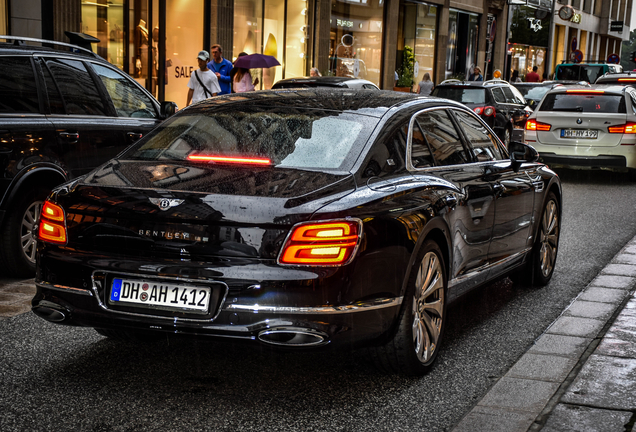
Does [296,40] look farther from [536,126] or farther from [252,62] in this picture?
[536,126]

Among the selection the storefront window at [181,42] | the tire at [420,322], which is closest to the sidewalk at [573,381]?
the tire at [420,322]

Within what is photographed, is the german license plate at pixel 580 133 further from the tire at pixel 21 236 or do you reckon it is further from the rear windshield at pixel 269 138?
the rear windshield at pixel 269 138

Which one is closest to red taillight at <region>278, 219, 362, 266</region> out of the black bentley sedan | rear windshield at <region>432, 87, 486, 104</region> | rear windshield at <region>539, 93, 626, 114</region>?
the black bentley sedan

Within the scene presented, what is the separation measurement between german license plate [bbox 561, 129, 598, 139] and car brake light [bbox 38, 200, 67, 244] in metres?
12.4

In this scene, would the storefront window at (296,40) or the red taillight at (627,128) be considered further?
the storefront window at (296,40)

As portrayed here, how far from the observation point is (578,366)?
4777 millimetres

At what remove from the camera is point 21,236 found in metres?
6.78

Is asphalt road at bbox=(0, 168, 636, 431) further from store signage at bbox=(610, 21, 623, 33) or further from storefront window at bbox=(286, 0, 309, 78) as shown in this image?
store signage at bbox=(610, 21, 623, 33)

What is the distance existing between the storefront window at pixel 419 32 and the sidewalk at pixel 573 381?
89.4ft

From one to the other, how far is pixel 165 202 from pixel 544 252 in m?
4.02


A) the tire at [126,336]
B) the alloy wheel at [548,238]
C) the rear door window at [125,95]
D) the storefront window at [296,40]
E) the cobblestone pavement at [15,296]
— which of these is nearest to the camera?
the tire at [126,336]

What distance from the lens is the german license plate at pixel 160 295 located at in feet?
12.7

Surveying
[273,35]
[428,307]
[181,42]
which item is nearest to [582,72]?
[273,35]

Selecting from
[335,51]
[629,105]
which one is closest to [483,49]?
[335,51]
